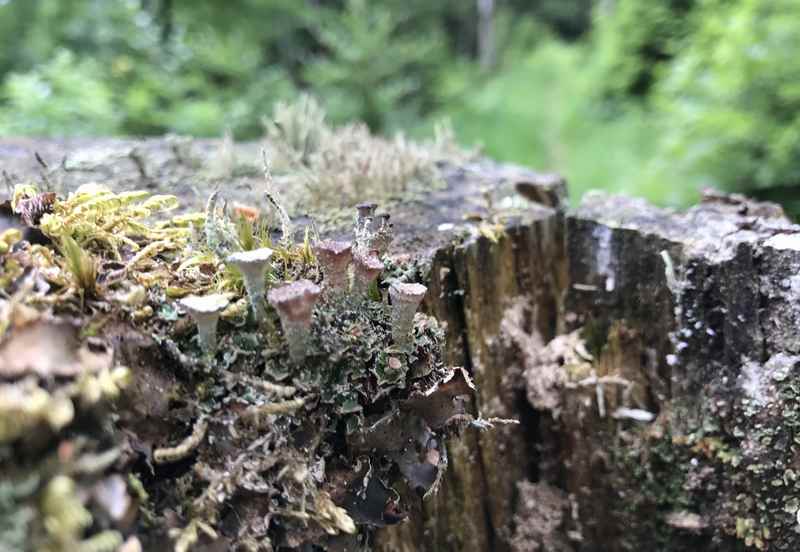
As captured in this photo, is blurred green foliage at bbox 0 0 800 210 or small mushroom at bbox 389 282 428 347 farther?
blurred green foliage at bbox 0 0 800 210

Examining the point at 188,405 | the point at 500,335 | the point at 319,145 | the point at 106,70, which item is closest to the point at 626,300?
the point at 500,335

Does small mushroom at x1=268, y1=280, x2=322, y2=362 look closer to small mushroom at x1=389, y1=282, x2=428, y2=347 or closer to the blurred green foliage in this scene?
small mushroom at x1=389, y1=282, x2=428, y2=347

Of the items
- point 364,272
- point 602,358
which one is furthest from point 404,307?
point 602,358

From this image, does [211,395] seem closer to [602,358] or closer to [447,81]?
[602,358]

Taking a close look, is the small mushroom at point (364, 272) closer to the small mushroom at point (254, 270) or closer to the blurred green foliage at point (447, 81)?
the small mushroom at point (254, 270)

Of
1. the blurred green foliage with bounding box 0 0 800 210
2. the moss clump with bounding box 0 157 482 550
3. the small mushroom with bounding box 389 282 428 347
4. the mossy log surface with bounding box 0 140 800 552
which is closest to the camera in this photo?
the moss clump with bounding box 0 157 482 550

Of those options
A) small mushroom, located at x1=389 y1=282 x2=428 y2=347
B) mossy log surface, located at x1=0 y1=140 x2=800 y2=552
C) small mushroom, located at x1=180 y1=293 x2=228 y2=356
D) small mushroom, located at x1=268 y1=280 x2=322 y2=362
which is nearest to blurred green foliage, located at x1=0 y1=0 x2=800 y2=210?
mossy log surface, located at x1=0 y1=140 x2=800 y2=552
